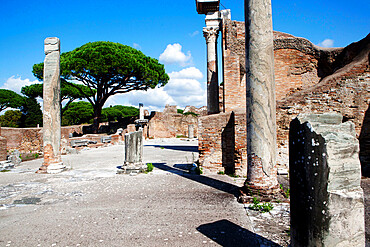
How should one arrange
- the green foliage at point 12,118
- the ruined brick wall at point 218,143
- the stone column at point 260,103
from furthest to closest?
the green foliage at point 12,118
the ruined brick wall at point 218,143
the stone column at point 260,103

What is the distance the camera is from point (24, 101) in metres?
33.5

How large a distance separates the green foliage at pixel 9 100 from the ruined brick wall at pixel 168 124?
21.3 meters

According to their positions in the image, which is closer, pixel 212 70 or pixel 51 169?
pixel 51 169

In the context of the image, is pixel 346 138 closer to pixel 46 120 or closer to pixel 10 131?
pixel 46 120

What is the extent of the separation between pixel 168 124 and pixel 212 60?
1778cm

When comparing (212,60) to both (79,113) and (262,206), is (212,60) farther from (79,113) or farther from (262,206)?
(79,113)

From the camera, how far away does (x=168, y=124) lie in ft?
91.8

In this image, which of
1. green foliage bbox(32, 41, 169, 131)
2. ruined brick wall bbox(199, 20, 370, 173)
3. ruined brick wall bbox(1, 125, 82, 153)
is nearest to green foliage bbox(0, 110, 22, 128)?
green foliage bbox(32, 41, 169, 131)

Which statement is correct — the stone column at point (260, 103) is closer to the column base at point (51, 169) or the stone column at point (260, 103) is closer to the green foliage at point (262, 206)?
the green foliage at point (262, 206)

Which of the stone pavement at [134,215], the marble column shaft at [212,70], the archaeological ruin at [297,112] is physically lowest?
the stone pavement at [134,215]

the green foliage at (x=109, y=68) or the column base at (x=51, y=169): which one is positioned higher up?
the green foliage at (x=109, y=68)

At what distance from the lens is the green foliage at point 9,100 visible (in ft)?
106

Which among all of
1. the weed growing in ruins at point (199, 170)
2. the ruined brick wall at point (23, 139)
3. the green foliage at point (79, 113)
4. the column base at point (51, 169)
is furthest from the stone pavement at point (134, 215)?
the green foliage at point (79, 113)

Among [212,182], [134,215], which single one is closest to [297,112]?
[212,182]
